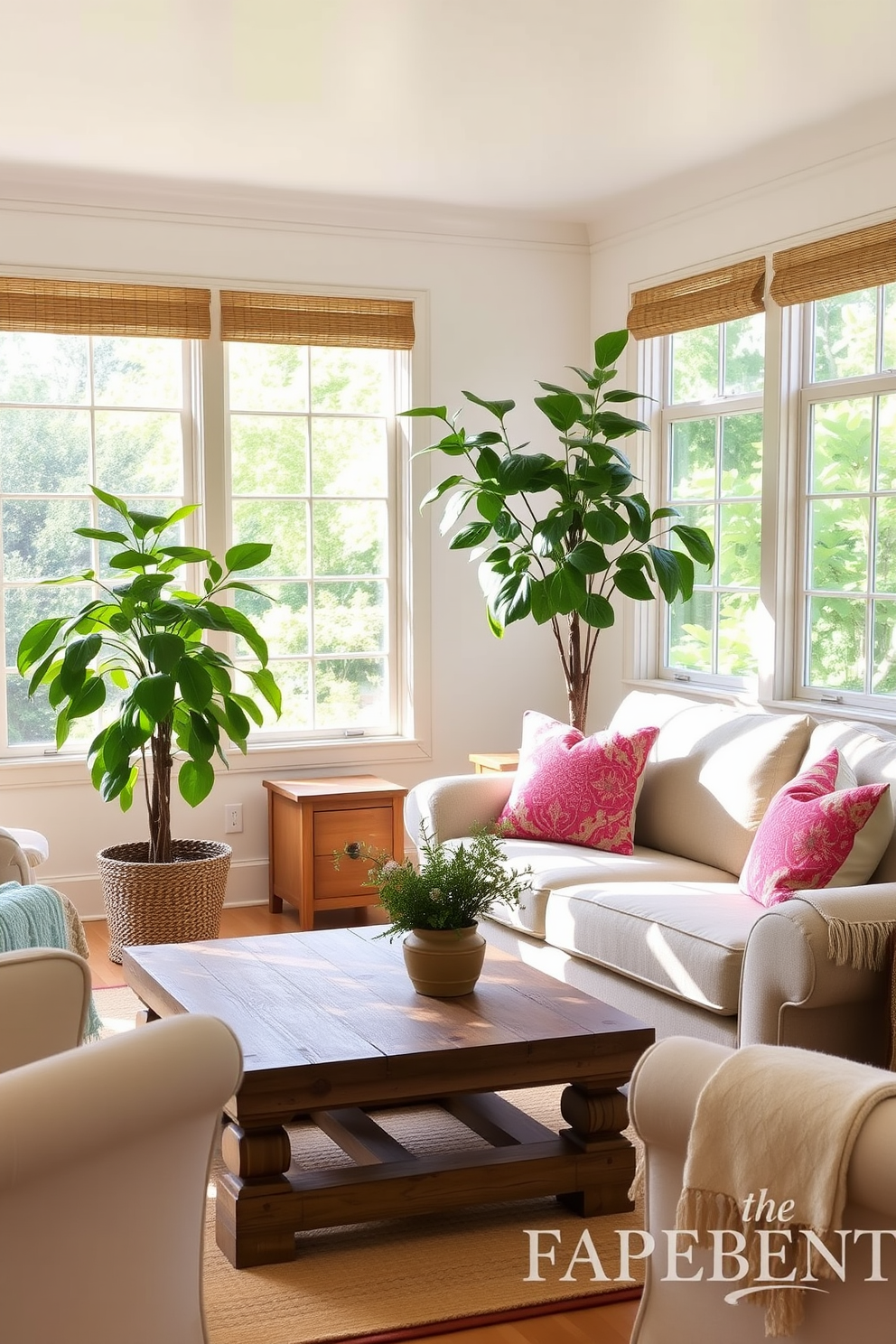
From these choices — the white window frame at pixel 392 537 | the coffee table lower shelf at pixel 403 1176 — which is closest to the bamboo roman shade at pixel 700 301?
the white window frame at pixel 392 537

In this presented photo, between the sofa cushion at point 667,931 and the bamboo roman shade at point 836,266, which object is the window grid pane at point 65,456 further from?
the sofa cushion at point 667,931

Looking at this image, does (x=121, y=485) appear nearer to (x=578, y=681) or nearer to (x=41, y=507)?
(x=41, y=507)

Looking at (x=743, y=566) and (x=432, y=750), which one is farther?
(x=432, y=750)

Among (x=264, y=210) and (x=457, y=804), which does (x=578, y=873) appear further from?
(x=264, y=210)

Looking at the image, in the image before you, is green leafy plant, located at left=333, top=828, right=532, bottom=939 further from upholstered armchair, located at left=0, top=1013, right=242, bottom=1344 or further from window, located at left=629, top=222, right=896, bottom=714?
window, located at left=629, top=222, right=896, bottom=714

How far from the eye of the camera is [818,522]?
4844 millimetres

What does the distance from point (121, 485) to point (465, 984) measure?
10.0 ft

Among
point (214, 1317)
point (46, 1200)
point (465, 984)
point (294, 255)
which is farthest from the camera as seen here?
point (294, 255)

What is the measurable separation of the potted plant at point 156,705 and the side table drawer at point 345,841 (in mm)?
566

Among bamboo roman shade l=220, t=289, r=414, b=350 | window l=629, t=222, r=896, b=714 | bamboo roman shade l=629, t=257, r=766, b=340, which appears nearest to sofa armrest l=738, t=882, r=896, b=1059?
window l=629, t=222, r=896, b=714

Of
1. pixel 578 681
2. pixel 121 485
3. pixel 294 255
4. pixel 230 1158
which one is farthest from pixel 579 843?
pixel 294 255

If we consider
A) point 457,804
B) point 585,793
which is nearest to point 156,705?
point 457,804

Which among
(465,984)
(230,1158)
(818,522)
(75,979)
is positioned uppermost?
(818,522)

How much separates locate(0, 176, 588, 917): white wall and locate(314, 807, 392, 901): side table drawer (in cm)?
47
